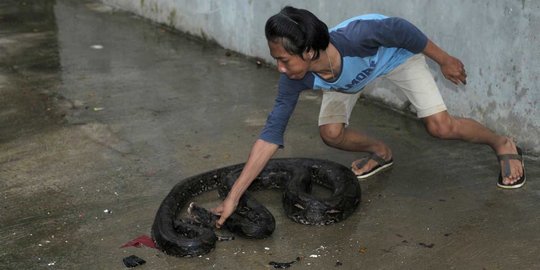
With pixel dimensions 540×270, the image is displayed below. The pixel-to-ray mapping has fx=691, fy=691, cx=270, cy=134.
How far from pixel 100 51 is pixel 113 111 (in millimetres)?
2244

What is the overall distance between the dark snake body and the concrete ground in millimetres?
73

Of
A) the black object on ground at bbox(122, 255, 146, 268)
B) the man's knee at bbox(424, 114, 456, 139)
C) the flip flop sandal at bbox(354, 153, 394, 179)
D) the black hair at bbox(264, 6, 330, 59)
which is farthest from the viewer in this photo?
the flip flop sandal at bbox(354, 153, 394, 179)

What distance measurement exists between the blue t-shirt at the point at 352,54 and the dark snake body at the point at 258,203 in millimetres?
496

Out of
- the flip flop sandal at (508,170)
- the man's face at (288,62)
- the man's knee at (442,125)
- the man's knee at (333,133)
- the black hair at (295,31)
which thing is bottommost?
the flip flop sandal at (508,170)

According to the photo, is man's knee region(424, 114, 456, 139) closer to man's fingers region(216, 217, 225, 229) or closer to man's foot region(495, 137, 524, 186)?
man's foot region(495, 137, 524, 186)

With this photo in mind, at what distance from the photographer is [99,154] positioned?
18.0 feet

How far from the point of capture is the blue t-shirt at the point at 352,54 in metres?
4.21

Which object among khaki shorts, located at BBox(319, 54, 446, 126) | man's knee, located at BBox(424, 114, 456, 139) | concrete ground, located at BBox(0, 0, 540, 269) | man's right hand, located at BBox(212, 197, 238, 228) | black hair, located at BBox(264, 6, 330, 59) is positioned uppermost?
black hair, located at BBox(264, 6, 330, 59)

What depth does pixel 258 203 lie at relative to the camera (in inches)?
177

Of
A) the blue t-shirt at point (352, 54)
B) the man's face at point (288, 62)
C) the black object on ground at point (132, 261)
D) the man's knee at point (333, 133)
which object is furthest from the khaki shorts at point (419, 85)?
the black object on ground at point (132, 261)

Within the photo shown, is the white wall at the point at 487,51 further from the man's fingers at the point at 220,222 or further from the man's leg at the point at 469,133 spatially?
the man's fingers at the point at 220,222

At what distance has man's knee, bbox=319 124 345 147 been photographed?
4.90m

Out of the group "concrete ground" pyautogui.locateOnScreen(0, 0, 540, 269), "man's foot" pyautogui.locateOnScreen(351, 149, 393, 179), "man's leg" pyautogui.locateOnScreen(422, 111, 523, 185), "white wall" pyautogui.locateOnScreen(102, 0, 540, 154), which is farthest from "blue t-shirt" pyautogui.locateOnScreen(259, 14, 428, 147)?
"white wall" pyautogui.locateOnScreen(102, 0, 540, 154)

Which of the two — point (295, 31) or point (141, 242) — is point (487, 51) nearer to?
point (295, 31)
